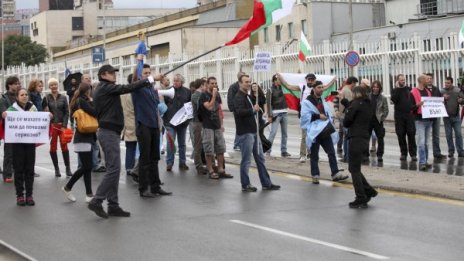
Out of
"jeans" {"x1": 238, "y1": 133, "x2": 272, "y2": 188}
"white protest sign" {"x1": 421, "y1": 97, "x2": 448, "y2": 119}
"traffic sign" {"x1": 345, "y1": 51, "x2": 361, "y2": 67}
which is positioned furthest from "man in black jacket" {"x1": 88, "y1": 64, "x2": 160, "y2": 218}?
"traffic sign" {"x1": 345, "y1": 51, "x2": 361, "y2": 67}

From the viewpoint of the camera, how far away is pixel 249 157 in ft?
40.7

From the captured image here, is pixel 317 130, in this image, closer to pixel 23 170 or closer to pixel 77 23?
pixel 23 170

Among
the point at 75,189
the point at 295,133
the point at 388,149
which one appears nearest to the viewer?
the point at 75,189

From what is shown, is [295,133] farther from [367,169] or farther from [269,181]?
[269,181]

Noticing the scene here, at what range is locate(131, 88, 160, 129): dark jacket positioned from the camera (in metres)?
11.6

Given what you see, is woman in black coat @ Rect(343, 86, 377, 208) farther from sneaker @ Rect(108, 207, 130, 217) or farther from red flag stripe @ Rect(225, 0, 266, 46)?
red flag stripe @ Rect(225, 0, 266, 46)

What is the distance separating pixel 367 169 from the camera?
14453mm

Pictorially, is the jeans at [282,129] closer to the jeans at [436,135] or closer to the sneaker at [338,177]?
the jeans at [436,135]

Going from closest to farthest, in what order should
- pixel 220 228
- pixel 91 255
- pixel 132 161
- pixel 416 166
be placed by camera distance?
pixel 91 255
pixel 220 228
pixel 132 161
pixel 416 166

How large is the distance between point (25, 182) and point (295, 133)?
1512cm

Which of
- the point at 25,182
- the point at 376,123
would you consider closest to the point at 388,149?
the point at 376,123

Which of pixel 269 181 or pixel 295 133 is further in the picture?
pixel 295 133

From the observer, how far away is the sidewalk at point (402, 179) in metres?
11.7

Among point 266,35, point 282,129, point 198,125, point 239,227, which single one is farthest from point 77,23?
point 239,227
